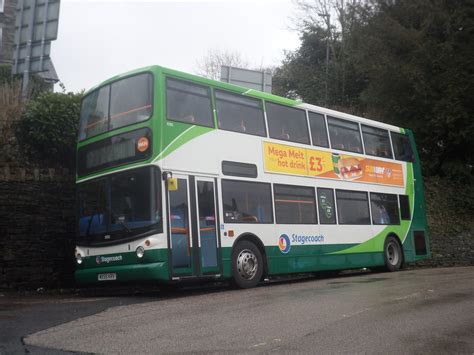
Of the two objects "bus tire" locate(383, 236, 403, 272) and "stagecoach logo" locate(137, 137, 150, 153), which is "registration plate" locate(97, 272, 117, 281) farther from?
"bus tire" locate(383, 236, 403, 272)

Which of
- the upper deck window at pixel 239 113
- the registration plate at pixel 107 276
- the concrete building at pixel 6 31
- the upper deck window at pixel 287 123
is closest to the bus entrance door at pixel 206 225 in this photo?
the upper deck window at pixel 239 113

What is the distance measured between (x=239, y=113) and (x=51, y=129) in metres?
4.93

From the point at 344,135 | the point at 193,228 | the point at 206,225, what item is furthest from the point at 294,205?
the point at 193,228

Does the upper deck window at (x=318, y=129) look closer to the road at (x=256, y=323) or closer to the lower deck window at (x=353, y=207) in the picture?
the lower deck window at (x=353, y=207)

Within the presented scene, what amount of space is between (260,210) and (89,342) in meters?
6.46

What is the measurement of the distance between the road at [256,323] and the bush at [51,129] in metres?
4.67

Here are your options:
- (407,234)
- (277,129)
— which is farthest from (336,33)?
(277,129)

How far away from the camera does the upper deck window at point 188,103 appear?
417 inches

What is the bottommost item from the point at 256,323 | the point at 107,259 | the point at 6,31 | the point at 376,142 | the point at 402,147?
the point at 256,323

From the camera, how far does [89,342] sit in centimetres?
604

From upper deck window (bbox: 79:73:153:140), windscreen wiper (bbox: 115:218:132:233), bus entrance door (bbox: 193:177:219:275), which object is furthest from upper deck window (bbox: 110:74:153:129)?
windscreen wiper (bbox: 115:218:132:233)

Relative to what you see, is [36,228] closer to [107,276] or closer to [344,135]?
[107,276]

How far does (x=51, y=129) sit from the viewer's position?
45.0ft

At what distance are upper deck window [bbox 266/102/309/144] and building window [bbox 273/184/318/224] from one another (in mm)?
1185
